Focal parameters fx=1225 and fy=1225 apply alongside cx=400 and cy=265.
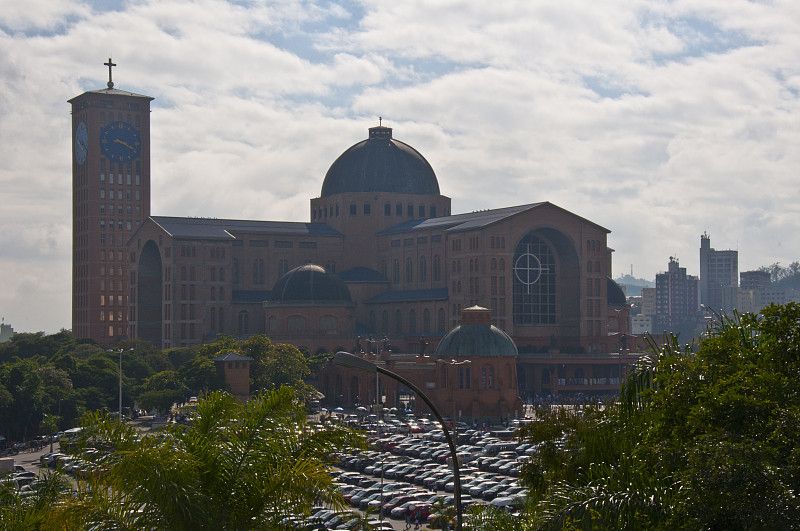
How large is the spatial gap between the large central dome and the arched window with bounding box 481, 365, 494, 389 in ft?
176

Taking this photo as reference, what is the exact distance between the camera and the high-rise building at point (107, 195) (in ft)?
594

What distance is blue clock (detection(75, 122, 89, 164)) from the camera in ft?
594

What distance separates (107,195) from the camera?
18425cm

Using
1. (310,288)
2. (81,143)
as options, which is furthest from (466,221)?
(81,143)

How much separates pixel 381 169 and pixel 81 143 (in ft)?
161

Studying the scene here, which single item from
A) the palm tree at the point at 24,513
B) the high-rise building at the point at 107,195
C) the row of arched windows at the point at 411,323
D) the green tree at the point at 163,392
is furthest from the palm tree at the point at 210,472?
the high-rise building at the point at 107,195

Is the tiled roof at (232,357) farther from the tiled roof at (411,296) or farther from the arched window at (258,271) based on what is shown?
the arched window at (258,271)

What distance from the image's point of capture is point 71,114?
186750mm

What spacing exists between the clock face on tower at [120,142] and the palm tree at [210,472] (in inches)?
6537

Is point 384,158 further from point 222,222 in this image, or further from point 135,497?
point 135,497

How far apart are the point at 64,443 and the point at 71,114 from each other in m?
173

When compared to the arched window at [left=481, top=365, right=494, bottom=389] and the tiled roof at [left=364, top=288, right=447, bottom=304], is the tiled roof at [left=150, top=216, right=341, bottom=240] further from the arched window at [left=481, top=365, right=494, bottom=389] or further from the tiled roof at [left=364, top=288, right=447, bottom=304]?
the arched window at [left=481, top=365, right=494, bottom=389]

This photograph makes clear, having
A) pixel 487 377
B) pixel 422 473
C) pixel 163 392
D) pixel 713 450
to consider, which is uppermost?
pixel 713 450

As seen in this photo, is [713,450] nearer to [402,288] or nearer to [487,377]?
[487,377]
